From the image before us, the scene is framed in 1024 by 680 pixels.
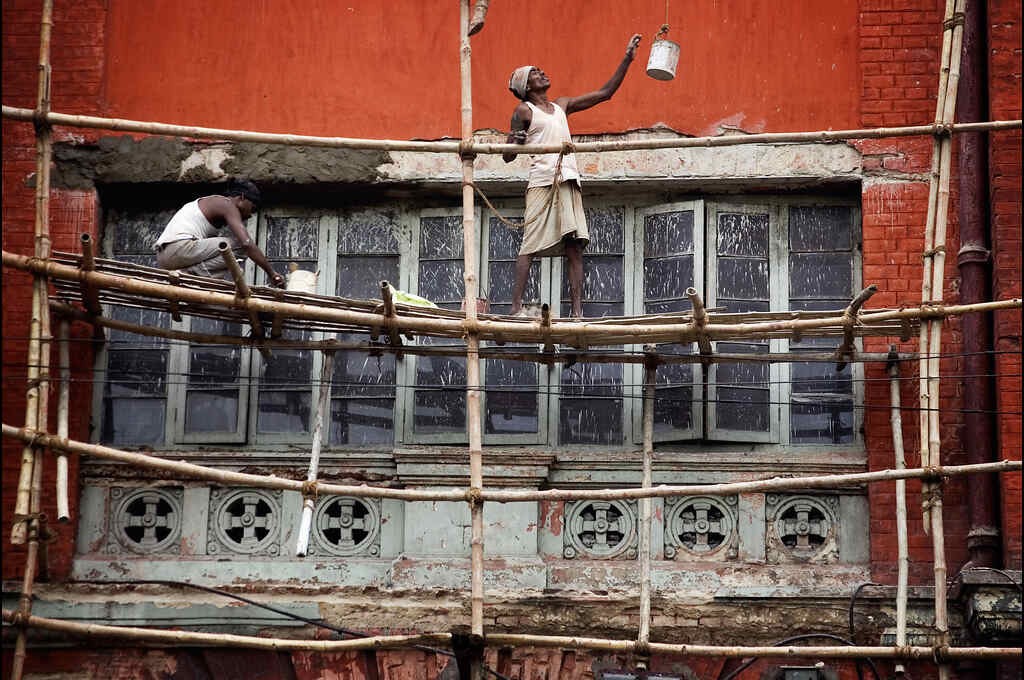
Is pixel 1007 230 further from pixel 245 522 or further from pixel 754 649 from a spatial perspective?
pixel 245 522

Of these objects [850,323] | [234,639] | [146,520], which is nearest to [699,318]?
Result: [850,323]

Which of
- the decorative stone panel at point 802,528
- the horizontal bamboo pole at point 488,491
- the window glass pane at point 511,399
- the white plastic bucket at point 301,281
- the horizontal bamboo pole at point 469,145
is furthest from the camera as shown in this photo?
the window glass pane at point 511,399

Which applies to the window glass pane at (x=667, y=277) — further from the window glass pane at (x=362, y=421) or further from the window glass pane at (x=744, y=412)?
the window glass pane at (x=362, y=421)

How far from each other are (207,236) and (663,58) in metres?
3.12

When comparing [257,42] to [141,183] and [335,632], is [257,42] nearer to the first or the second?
[141,183]

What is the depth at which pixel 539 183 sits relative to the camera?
38.4ft

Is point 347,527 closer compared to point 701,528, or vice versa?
point 701,528

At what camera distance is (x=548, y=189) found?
11703mm

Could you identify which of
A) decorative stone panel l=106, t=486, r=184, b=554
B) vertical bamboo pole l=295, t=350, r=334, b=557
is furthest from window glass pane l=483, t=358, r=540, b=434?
decorative stone panel l=106, t=486, r=184, b=554

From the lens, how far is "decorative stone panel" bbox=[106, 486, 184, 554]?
11.6 m

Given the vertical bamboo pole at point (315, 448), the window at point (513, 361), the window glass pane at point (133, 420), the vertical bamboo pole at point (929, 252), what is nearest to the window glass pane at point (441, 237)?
the window at point (513, 361)

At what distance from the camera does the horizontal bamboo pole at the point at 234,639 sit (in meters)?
10.3

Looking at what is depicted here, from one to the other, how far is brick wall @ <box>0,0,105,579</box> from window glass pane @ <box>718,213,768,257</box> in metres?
4.21

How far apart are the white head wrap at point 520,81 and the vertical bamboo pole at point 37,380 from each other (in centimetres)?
292
